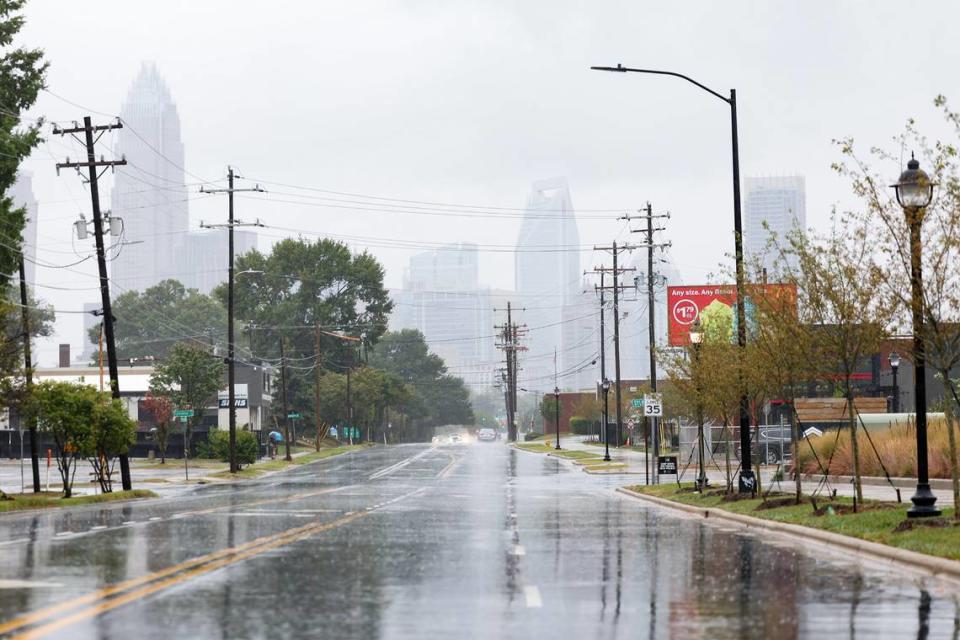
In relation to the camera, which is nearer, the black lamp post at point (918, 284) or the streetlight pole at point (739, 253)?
the black lamp post at point (918, 284)

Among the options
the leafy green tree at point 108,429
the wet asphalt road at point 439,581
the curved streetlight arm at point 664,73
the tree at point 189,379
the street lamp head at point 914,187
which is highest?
the curved streetlight arm at point 664,73

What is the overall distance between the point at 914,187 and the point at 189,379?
72.1 metres

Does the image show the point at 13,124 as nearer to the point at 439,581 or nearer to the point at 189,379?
the point at 439,581

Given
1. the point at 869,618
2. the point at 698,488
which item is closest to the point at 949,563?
the point at 869,618

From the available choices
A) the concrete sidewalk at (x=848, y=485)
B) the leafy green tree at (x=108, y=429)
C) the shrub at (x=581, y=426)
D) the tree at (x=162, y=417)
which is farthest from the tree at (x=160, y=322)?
the leafy green tree at (x=108, y=429)

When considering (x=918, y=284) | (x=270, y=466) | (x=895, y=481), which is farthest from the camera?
(x=270, y=466)

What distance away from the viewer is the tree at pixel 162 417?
7869 centimetres

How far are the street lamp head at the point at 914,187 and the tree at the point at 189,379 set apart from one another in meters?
70.4

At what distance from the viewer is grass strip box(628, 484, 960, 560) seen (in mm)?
18500

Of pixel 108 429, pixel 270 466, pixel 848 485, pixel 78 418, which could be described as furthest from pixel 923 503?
pixel 270 466

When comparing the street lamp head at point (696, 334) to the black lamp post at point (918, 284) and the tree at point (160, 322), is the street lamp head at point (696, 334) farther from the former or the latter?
the tree at point (160, 322)

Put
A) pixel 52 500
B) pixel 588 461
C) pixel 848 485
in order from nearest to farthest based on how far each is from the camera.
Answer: pixel 52 500 < pixel 848 485 < pixel 588 461

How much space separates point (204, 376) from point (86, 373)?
29193 mm

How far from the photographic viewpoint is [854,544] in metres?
19.9
